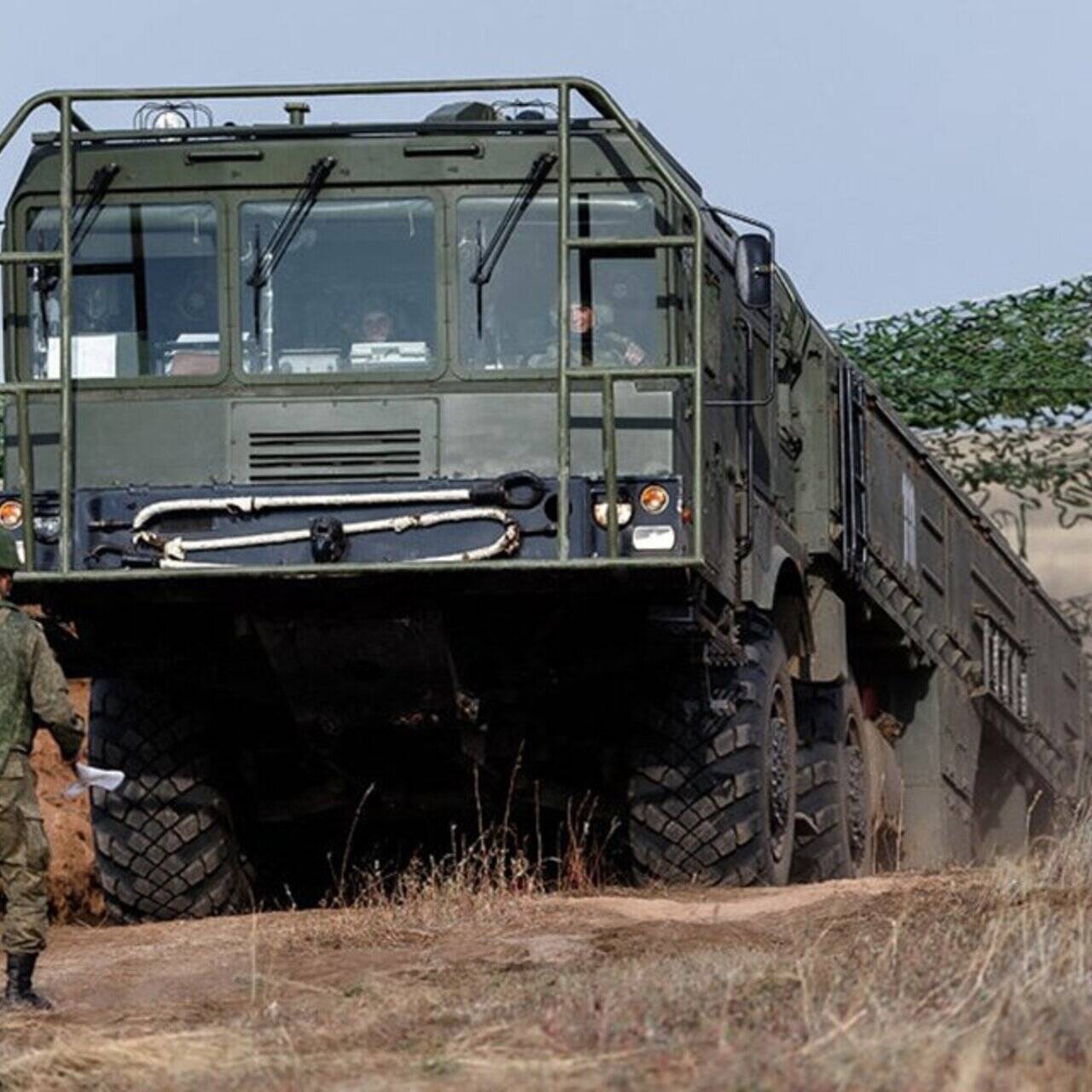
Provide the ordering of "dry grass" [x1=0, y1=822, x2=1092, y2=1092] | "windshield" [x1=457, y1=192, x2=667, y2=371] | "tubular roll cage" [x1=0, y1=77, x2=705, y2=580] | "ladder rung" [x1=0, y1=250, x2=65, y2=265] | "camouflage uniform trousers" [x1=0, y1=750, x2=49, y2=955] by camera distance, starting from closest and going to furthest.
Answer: "dry grass" [x1=0, y1=822, x2=1092, y2=1092] → "camouflage uniform trousers" [x1=0, y1=750, x2=49, y2=955] → "tubular roll cage" [x1=0, y1=77, x2=705, y2=580] → "ladder rung" [x1=0, y1=250, x2=65, y2=265] → "windshield" [x1=457, y1=192, x2=667, y2=371]

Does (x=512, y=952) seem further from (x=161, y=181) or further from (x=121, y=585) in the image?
(x=161, y=181)

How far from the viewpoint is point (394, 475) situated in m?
12.3

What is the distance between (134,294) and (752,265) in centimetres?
250

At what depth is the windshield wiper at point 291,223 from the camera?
12.8 metres

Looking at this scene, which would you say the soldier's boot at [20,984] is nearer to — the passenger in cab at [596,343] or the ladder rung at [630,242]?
the passenger in cab at [596,343]

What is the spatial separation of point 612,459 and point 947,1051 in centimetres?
515

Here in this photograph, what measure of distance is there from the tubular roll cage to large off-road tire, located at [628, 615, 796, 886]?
1.44m

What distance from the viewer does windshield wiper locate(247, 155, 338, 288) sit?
12789 millimetres

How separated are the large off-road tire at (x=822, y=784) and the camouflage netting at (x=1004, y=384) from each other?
39.7 ft

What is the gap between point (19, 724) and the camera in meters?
10.3

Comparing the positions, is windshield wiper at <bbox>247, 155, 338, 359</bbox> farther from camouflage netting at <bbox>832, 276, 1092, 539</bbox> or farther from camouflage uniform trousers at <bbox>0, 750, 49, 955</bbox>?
camouflage netting at <bbox>832, 276, 1092, 539</bbox>

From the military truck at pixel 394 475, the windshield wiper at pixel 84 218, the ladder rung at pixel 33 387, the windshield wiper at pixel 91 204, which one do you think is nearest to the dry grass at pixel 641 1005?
the military truck at pixel 394 475

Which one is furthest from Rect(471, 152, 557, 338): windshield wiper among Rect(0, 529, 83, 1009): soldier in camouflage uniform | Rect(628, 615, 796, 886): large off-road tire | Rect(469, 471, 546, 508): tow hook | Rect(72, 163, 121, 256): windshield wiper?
Rect(0, 529, 83, 1009): soldier in camouflage uniform

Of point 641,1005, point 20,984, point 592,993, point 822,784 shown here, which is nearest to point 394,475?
point 20,984
